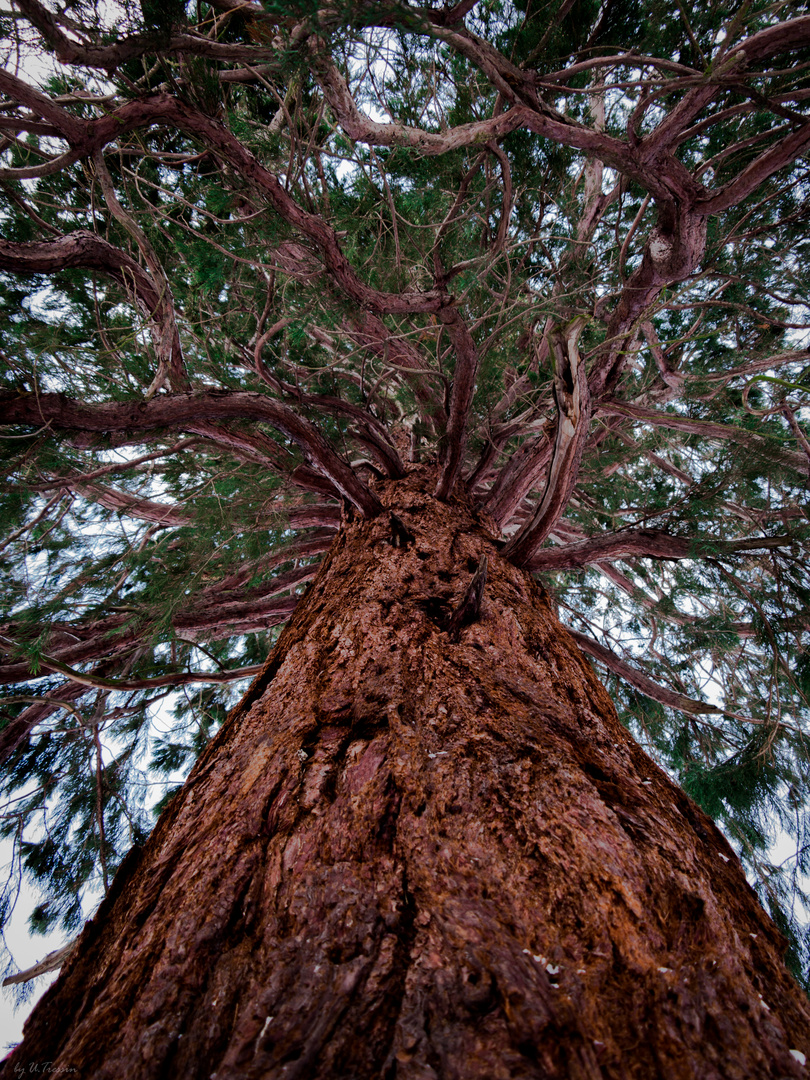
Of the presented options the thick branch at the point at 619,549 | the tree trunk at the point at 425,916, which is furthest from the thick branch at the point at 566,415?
the tree trunk at the point at 425,916

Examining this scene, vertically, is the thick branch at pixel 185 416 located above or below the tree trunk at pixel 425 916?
above

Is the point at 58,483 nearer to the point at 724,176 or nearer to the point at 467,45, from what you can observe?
the point at 467,45

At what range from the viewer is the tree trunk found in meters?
0.58

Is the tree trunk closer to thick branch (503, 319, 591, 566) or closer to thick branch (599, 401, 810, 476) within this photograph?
thick branch (503, 319, 591, 566)

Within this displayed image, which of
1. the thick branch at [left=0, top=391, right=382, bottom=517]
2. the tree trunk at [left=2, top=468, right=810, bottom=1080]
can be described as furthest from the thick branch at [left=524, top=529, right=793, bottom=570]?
the tree trunk at [left=2, top=468, right=810, bottom=1080]

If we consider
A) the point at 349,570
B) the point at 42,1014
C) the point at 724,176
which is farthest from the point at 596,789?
the point at 724,176

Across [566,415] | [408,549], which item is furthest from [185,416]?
[566,415]

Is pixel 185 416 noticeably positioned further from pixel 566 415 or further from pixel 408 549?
pixel 566 415

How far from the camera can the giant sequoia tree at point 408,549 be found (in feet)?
2.17

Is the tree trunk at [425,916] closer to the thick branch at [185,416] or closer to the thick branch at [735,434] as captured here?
the thick branch at [185,416]

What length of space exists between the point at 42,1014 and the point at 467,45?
6.91 feet

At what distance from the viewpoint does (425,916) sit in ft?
2.31

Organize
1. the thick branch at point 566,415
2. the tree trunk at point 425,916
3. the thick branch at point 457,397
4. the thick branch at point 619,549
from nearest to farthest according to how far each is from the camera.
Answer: the tree trunk at point 425,916 → the thick branch at point 566,415 → the thick branch at point 457,397 → the thick branch at point 619,549

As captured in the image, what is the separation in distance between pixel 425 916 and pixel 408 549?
122cm
